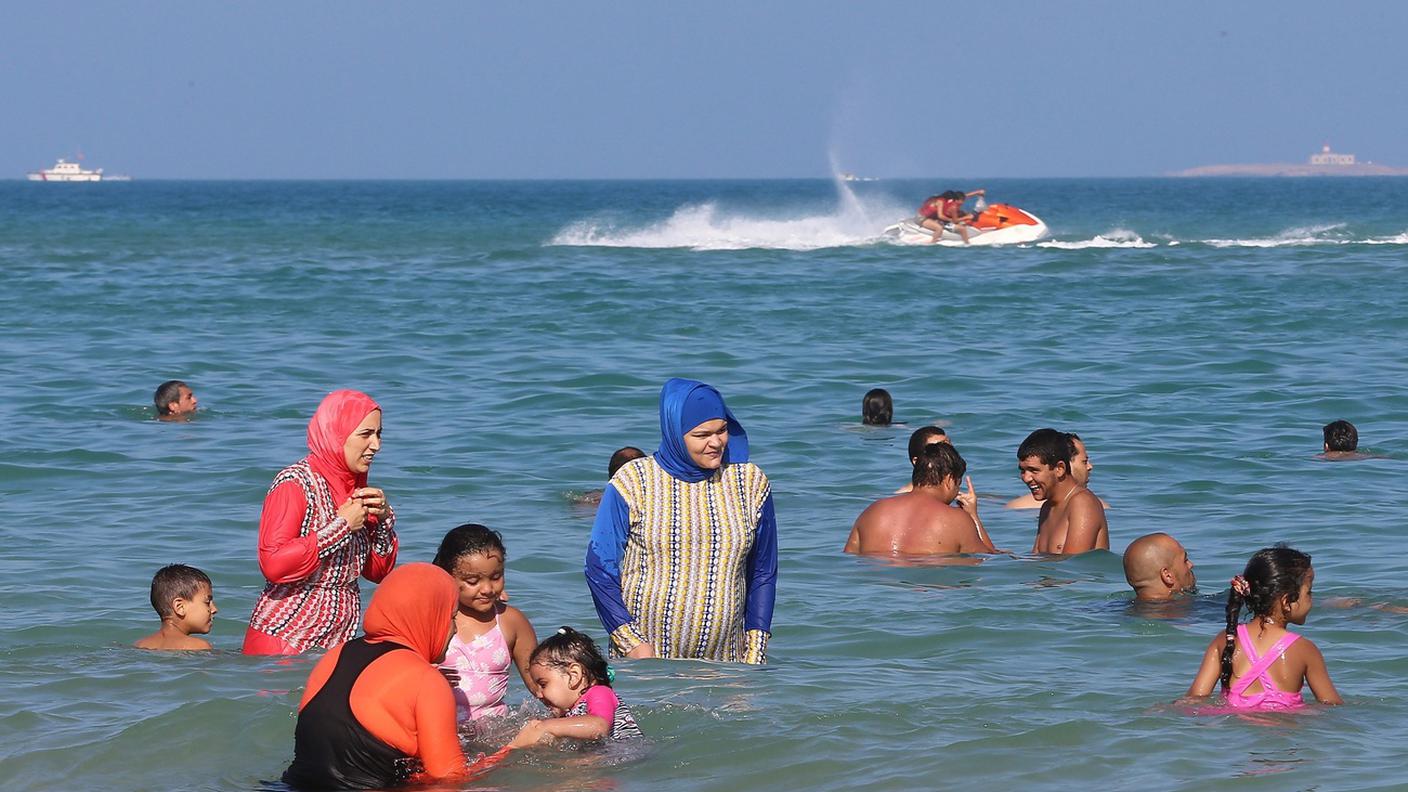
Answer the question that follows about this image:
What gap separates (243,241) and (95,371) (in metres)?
29.1

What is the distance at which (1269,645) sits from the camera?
651 cm

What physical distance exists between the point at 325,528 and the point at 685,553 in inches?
51.1

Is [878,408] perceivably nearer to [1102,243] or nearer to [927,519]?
[927,519]

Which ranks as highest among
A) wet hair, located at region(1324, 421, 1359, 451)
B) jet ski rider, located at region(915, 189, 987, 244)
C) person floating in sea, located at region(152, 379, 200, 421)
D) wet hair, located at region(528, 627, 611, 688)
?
jet ski rider, located at region(915, 189, 987, 244)

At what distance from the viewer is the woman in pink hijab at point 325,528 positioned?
19.6 ft

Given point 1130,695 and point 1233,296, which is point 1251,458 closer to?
point 1130,695

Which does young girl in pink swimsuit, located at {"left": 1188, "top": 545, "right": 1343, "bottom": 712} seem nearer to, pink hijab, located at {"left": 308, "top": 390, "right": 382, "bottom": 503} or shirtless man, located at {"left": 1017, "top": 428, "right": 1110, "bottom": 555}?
shirtless man, located at {"left": 1017, "top": 428, "right": 1110, "bottom": 555}

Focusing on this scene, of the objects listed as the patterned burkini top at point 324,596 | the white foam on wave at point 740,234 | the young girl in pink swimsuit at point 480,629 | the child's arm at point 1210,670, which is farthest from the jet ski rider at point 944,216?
the young girl in pink swimsuit at point 480,629

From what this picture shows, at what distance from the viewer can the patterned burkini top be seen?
20.3 feet

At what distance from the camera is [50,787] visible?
614cm

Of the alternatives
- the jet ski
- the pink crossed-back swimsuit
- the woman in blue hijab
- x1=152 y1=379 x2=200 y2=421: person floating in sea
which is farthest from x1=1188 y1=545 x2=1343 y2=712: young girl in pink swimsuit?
the jet ski

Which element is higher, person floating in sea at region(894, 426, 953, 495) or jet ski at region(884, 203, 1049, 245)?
jet ski at region(884, 203, 1049, 245)

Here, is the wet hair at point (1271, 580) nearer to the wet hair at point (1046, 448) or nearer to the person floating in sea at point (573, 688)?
the person floating in sea at point (573, 688)

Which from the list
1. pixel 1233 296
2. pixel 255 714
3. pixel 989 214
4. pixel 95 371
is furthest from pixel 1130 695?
pixel 989 214
